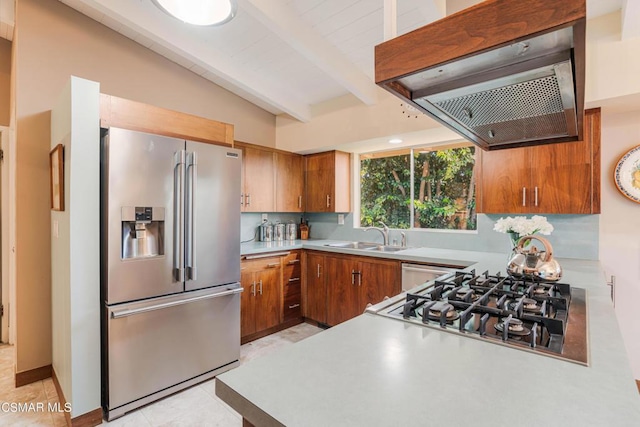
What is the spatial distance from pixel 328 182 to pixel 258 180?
82cm

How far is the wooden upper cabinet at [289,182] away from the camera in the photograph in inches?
152

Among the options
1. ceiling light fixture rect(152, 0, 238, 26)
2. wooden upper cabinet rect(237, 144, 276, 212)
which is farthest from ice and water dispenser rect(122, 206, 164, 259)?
wooden upper cabinet rect(237, 144, 276, 212)

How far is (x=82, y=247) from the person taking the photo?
6.23 feet

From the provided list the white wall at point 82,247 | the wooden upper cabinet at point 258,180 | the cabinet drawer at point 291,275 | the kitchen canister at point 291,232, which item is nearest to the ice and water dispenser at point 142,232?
the white wall at point 82,247

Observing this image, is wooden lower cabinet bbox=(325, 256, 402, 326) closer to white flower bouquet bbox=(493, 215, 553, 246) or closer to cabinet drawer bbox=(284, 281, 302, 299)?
cabinet drawer bbox=(284, 281, 302, 299)

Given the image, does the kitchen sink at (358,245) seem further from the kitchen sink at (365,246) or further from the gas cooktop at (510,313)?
the gas cooktop at (510,313)

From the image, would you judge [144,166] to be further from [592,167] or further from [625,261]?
[625,261]

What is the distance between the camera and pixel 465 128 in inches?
62.5

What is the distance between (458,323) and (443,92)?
77 cm

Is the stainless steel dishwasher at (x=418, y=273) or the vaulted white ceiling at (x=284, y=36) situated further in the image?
the stainless steel dishwasher at (x=418, y=273)

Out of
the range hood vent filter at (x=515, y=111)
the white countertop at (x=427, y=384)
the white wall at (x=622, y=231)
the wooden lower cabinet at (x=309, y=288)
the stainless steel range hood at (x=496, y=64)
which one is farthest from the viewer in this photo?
the wooden lower cabinet at (x=309, y=288)

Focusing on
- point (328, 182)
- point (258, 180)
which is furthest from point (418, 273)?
point (258, 180)

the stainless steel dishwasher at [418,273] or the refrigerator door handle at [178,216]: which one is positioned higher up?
the refrigerator door handle at [178,216]

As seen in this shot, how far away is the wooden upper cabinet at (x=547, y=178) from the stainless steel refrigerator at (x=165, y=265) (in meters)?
2.04
